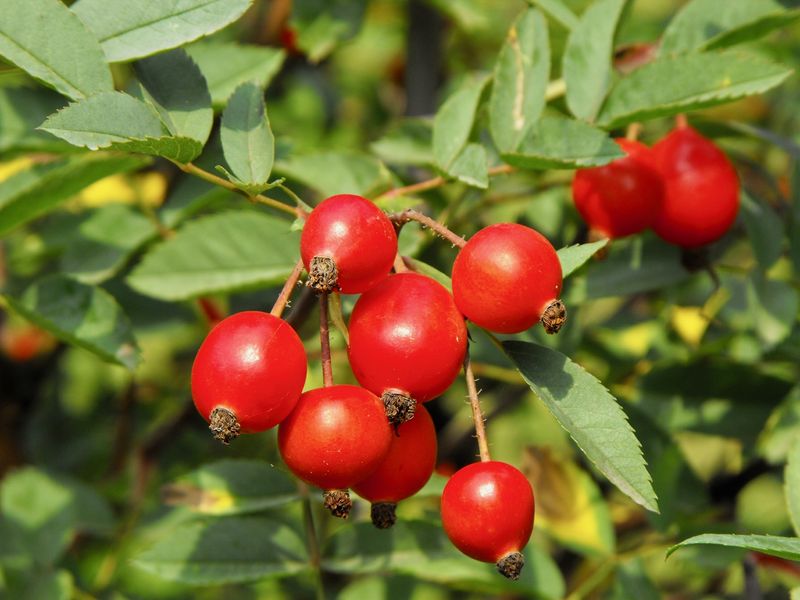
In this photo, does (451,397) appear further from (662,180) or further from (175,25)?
(175,25)

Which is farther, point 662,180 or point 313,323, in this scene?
point 313,323

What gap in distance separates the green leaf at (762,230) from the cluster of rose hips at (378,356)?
92 cm

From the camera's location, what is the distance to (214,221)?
78.7 inches

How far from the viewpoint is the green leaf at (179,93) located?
1435 mm

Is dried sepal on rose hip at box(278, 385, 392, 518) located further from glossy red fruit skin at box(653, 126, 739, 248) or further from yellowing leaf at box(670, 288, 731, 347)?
yellowing leaf at box(670, 288, 731, 347)

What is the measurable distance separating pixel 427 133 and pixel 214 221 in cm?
47

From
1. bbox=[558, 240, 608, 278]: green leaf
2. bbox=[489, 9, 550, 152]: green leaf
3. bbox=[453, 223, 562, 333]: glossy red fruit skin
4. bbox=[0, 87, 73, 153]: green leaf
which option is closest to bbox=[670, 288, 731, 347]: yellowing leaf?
bbox=[489, 9, 550, 152]: green leaf

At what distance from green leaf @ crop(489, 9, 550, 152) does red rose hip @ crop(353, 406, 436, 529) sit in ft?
1.83

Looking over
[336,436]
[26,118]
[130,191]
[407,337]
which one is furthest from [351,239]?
[130,191]

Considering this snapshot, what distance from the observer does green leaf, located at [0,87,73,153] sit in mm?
1859

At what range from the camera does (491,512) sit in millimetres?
1230

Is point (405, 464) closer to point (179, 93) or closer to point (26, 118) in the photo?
point (179, 93)

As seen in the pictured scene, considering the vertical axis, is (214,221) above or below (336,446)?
below

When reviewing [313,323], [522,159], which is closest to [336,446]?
[522,159]
